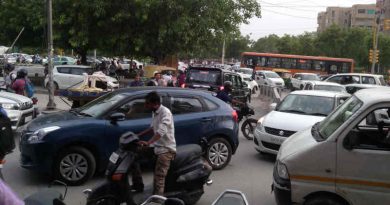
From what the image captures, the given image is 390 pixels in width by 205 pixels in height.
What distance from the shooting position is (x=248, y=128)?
12594 millimetres

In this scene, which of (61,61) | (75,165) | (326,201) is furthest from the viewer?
(61,61)

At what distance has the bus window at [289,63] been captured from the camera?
48.6 metres

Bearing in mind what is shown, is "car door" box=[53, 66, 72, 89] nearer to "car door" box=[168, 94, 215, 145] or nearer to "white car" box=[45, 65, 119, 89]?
"white car" box=[45, 65, 119, 89]

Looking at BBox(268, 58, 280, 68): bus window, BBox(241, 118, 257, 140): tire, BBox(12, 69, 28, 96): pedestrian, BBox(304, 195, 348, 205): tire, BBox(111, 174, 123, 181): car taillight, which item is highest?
BBox(268, 58, 280, 68): bus window

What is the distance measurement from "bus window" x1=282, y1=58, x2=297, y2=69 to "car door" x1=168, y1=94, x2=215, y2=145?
41.3 meters

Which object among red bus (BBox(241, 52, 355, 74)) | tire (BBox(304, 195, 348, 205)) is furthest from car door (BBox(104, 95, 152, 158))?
red bus (BBox(241, 52, 355, 74))

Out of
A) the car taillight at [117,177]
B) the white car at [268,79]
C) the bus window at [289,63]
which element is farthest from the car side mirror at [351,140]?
the bus window at [289,63]

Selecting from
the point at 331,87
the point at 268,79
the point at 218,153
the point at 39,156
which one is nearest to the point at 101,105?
the point at 39,156

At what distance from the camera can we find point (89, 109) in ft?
26.5

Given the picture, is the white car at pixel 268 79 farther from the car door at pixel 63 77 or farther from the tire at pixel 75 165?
the tire at pixel 75 165

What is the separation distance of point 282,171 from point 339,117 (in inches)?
40.8

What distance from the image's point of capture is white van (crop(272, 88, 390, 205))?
5.15m

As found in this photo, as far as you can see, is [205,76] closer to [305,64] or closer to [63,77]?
[63,77]

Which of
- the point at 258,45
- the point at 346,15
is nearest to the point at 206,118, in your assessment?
the point at 258,45
